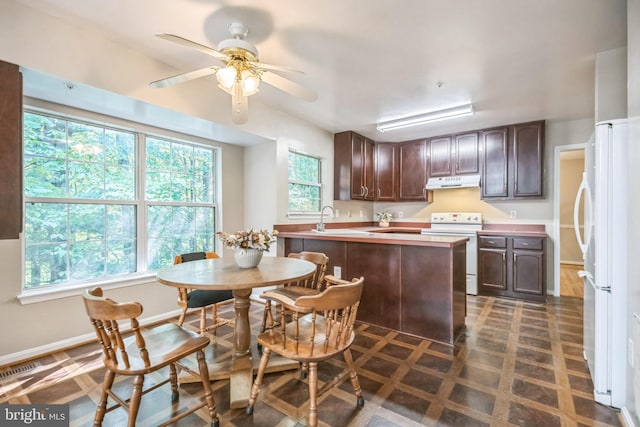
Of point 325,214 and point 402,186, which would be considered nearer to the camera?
point 325,214

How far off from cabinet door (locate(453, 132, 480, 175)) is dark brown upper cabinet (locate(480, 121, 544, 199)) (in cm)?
10

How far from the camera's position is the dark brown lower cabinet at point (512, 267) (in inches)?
149

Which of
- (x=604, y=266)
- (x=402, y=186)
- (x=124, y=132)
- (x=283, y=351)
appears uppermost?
(x=124, y=132)

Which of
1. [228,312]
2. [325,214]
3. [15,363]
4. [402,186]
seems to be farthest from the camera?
[402,186]

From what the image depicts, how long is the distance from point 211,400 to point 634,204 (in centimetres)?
248

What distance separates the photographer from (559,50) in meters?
2.31

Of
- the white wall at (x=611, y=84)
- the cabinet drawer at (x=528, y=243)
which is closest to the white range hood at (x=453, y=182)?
the cabinet drawer at (x=528, y=243)

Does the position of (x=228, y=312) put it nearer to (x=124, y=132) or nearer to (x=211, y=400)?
(x=211, y=400)

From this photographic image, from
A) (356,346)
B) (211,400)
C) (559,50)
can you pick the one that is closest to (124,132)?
(211,400)

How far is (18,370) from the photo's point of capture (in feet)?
6.95

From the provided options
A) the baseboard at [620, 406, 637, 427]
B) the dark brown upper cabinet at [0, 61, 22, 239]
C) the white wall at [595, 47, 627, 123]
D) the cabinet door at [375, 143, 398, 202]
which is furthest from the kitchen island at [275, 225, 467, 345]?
the dark brown upper cabinet at [0, 61, 22, 239]

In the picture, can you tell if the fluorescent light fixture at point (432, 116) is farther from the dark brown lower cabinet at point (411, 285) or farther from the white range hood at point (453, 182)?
the dark brown lower cabinet at point (411, 285)

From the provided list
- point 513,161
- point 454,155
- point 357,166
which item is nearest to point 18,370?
point 357,166

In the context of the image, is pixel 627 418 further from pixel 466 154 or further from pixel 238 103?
pixel 466 154
